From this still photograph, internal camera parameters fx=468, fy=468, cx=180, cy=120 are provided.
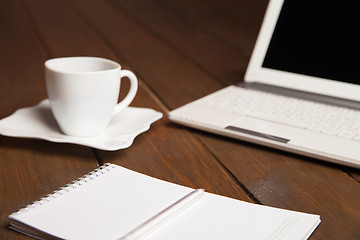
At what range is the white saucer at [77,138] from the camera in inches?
27.2

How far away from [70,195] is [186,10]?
1.70 m

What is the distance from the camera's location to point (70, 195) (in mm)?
550

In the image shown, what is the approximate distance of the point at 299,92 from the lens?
959mm

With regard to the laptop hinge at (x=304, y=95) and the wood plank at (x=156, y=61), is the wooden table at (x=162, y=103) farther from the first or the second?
the laptop hinge at (x=304, y=95)

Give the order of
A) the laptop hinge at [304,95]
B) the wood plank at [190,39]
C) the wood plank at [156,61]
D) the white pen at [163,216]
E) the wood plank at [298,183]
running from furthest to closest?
1. the wood plank at [190,39]
2. the wood plank at [156,61]
3. the laptop hinge at [304,95]
4. the wood plank at [298,183]
5. the white pen at [163,216]

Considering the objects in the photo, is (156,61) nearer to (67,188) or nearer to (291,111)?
(291,111)

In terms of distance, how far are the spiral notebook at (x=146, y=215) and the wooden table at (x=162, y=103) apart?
0.11ft

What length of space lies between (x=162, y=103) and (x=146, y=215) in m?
0.48

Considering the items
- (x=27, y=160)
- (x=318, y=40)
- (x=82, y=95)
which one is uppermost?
(x=318, y=40)

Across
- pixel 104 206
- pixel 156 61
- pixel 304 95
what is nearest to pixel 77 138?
pixel 104 206

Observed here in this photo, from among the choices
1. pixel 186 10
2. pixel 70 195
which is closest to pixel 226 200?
pixel 70 195

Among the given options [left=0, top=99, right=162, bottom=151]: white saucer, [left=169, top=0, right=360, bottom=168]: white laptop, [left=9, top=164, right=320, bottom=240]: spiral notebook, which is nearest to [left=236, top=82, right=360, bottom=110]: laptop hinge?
[left=169, top=0, right=360, bottom=168]: white laptop

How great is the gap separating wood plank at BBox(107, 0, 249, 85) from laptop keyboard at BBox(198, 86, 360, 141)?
0.21m

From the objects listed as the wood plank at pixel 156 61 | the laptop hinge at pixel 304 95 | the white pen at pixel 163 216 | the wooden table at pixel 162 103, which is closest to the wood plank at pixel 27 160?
A: the wooden table at pixel 162 103
